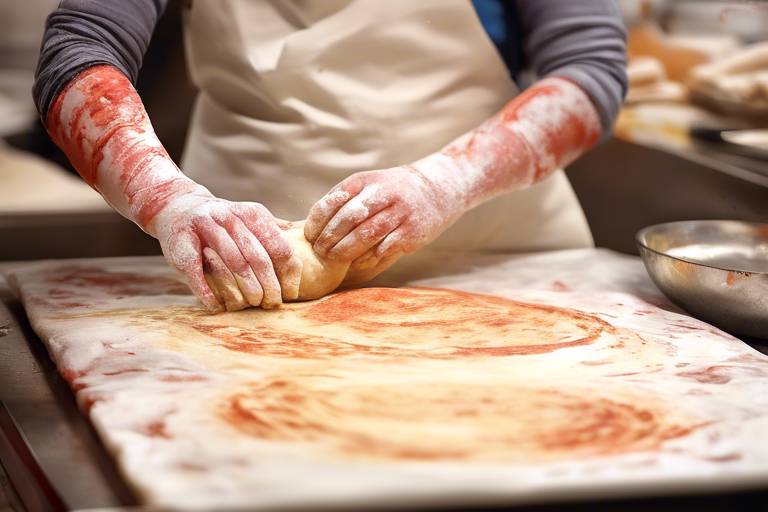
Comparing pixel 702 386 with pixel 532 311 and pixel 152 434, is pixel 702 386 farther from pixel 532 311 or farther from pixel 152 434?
pixel 152 434

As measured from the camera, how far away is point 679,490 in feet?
3.01

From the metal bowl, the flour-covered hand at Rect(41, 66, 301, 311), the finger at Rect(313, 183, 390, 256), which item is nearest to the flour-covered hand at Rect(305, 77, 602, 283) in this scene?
A: the finger at Rect(313, 183, 390, 256)

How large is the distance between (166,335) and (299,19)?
68 cm

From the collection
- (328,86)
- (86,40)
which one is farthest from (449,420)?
(86,40)

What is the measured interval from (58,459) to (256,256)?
474 mm

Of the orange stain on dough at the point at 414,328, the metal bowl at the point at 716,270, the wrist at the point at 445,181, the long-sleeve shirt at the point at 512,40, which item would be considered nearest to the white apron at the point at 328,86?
the long-sleeve shirt at the point at 512,40

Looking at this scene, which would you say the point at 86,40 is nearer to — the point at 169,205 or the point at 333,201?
the point at 169,205

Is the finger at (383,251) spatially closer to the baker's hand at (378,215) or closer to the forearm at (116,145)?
the baker's hand at (378,215)

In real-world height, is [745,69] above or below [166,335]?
above

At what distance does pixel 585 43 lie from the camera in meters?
1.77

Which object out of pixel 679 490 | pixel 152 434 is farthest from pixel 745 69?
pixel 152 434

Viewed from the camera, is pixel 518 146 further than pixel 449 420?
Yes

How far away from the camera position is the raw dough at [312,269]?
1.49m

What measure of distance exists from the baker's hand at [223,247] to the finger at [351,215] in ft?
0.21
